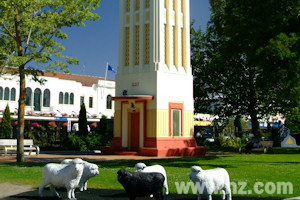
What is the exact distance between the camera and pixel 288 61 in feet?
57.6

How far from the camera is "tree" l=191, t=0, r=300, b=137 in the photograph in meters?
17.6

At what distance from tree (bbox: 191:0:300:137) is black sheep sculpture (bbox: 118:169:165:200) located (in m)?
11.0

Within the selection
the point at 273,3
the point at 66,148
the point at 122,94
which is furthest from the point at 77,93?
the point at 273,3

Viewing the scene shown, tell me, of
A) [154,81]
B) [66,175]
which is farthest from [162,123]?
[66,175]

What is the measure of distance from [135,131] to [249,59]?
10144 millimetres

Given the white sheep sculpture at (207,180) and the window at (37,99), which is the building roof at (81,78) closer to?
the window at (37,99)

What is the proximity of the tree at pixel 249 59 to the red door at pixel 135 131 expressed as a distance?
25.1ft

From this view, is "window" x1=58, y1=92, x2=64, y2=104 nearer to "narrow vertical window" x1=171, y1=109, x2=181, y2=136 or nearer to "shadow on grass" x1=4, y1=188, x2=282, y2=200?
"narrow vertical window" x1=171, y1=109, x2=181, y2=136

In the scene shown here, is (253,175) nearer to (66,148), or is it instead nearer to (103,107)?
(66,148)

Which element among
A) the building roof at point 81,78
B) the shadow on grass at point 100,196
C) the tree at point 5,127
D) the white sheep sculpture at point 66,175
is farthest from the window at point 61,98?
the white sheep sculpture at point 66,175

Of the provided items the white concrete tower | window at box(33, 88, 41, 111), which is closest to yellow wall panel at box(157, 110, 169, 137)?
the white concrete tower

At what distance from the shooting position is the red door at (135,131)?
2545 cm

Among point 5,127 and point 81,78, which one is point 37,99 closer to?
point 5,127

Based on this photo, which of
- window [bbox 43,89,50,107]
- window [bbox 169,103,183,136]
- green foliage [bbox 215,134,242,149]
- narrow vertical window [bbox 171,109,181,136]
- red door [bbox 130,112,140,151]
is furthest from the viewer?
window [bbox 43,89,50,107]
